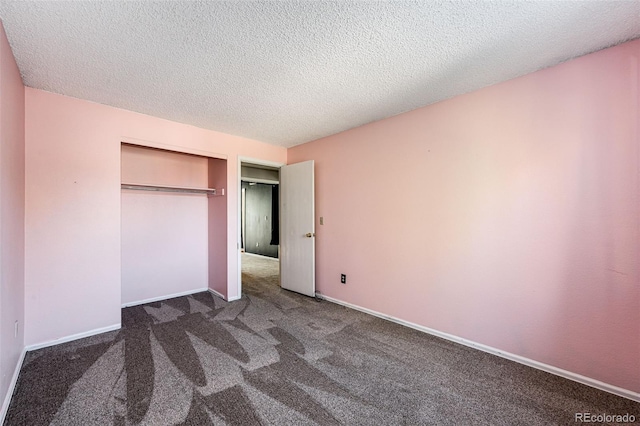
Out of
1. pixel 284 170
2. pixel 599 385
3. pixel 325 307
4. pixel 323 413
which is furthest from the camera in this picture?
pixel 284 170

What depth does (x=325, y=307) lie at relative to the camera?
3.63m

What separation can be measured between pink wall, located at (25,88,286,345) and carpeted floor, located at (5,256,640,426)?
32 cm

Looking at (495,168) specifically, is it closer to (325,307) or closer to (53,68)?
(325,307)

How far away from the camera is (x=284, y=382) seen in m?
1.99

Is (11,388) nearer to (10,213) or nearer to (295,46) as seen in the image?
(10,213)

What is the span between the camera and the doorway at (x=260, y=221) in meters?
6.17

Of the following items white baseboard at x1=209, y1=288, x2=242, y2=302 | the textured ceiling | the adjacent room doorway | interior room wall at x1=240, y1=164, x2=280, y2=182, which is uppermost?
the textured ceiling

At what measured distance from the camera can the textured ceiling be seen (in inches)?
62.1

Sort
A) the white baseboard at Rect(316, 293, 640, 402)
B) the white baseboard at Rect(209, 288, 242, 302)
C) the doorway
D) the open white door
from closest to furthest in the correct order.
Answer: the white baseboard at Rect(316, 293, 640, 402)
the white baseboard at Rect(209, 288, 242, 302)
the open white door
the doorway

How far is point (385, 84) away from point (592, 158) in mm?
1669

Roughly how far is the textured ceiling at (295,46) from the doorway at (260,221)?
346cm

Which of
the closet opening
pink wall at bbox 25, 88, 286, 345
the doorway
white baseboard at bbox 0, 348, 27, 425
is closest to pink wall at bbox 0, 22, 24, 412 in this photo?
white baseboard at bbox 0, 348, 27, 425

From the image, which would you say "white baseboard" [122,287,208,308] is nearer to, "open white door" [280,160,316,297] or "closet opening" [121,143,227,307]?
"closet opening" [121,143,227,307]

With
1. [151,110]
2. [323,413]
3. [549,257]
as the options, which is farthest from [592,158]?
[151,110]
